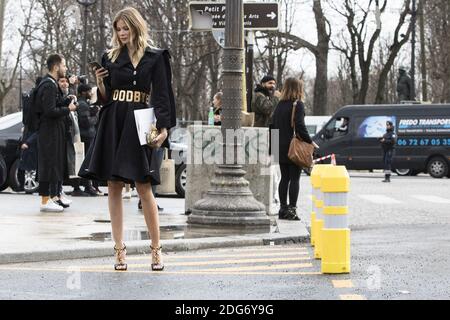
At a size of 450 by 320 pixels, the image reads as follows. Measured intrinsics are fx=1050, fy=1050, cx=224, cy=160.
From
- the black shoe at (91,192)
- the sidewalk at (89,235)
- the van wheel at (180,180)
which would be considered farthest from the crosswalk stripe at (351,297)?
the van wheel at (180,180)

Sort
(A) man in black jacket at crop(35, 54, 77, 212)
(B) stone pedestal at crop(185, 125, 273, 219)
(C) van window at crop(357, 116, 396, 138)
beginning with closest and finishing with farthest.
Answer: (B) stone pedestal at crop(185, 125, 273, 219)
(A) man in black jacket at crop(35, 54, 77, 212)
(C) van window at crop(357, 116, 396, 138)

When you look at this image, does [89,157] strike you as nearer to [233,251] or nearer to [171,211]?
[233,251]

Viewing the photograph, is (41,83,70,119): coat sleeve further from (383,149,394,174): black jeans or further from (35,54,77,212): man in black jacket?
(383,149,394,174): black jeans

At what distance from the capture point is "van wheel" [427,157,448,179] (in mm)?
35000

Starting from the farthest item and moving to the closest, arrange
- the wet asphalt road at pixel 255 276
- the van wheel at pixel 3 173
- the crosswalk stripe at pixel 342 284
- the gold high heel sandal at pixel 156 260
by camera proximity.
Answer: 1. the van wheel at pixel 3 173
2. the gold high heel sandal at pixel 156 260
3. the crosswalk stripe at pixel 342 284
4. the wet asphalt road at pixel 255 276

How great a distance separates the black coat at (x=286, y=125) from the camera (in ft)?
45.2

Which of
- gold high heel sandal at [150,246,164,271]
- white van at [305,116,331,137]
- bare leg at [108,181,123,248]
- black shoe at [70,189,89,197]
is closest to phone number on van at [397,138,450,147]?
white van at [305,116,331,137]

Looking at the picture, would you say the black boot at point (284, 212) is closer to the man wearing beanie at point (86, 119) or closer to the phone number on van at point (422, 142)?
the man wearing beanie at point (86, 119)

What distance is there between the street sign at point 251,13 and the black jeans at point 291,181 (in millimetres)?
1893

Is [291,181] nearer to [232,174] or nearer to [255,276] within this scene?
[232,174]

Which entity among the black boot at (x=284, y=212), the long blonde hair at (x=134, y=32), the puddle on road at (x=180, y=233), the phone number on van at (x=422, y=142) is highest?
the long blonde hair at (x=134, y=32)

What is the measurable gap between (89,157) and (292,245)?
11.9ft
